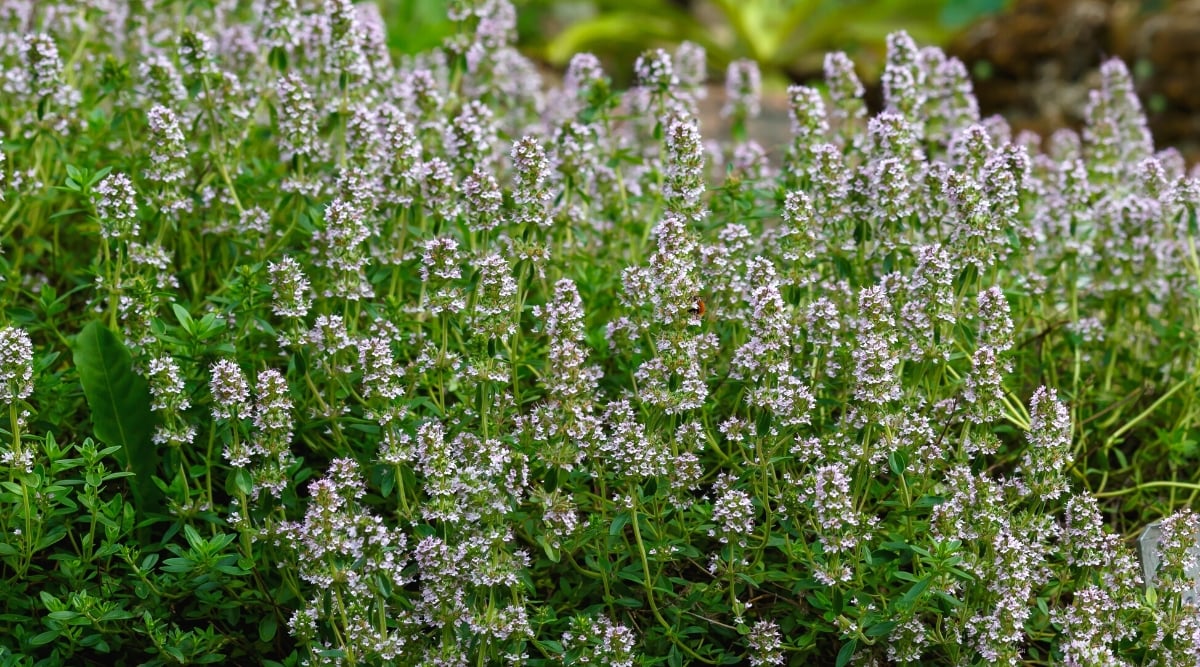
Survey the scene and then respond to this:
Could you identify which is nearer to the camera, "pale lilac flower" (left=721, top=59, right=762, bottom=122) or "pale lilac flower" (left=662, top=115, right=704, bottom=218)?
"pale lilac flower" (left=662, top=115, right=704, bottom=218)

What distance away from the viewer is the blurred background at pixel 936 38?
802 cm

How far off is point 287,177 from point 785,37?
8.11 meters

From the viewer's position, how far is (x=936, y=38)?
10289 millimetres

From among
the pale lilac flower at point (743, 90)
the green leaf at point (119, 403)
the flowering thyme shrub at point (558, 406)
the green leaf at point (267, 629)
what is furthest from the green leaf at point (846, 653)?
the pale lilac flower at point (743, 90)

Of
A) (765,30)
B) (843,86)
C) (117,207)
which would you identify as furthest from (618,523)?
(765,30)

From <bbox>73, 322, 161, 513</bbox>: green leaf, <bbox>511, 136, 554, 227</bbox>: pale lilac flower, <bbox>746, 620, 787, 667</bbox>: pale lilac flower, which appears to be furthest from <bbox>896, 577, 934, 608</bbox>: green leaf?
<bbox>73, 322, 161, 513</bbox>: green leaf

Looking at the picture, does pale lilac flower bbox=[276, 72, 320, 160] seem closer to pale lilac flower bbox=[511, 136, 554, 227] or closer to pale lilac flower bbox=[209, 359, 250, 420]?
pale lilac flower bbox=[511, 136, 554, 227]

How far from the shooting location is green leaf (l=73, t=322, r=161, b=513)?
315 cm

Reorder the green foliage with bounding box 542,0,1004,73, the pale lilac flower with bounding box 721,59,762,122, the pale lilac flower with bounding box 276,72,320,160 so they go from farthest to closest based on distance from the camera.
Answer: the green foliage with bounding box 542,0,1004,73 < the pale lilac flower with bounding box 721,59,762,122 < the pale lilac flower with bounding box 276,72,320,160

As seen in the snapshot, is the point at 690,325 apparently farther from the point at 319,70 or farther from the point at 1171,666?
the point at 319,70

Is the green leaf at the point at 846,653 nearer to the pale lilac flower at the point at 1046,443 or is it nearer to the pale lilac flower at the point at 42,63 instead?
the pale lilac flower at the point at 1046,443

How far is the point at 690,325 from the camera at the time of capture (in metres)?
2.95

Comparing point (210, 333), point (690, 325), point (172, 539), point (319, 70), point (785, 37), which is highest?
point (785, 37)

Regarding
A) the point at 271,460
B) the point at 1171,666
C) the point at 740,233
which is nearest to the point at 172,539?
the point at 271,460
